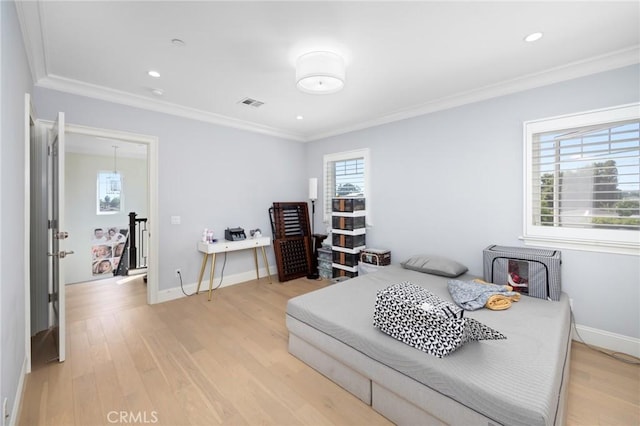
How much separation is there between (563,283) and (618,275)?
39cm

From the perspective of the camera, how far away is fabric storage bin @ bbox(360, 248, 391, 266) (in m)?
3.89

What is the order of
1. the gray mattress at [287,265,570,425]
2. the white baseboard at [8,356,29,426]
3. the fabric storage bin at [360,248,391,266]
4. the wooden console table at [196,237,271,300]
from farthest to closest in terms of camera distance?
the fabric storage bin at [360,248,391,266], the wooden console table at [196,237,271,300], the white baseboard at [8,356,29,426], the gray mattress at [287,265,570,425]

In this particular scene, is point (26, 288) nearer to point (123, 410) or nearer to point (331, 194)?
point (123, 410)

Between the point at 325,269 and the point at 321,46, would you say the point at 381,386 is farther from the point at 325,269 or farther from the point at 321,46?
the point at 325,269

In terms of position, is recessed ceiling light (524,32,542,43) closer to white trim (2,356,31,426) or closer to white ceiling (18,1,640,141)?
white ceiling (18,1,640,141)

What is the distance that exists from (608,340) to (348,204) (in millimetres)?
3018

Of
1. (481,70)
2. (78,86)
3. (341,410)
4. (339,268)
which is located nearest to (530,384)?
(341,410)

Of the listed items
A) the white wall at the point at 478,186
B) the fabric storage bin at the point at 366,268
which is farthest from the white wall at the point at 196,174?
the fabric storage bin at the point at 366,268

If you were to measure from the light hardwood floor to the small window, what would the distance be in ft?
11.7

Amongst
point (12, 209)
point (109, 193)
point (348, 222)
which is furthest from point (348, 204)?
point (109, 193)

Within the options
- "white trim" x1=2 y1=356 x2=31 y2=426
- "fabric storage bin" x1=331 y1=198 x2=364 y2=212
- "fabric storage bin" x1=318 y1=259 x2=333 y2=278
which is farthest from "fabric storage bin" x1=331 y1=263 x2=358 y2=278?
"white trim" x1=2 y1=356 x2=31 y2=426

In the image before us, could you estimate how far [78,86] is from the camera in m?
2.93

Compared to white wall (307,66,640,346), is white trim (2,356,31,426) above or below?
below

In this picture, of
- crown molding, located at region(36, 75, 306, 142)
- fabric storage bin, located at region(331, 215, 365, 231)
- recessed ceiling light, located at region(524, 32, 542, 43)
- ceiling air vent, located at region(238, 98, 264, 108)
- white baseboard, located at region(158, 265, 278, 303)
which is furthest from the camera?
fabric storage bin, located at region(331, 215, 365, 231)
